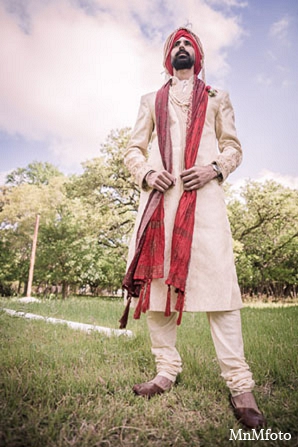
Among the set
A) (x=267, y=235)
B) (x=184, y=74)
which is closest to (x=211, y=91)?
(x=184, y=74)

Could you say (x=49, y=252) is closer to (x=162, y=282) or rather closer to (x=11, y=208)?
(x=11, y=208)

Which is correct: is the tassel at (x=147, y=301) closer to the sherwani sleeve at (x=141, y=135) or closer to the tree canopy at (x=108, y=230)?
the sherwani sleeve at (x=141, y=135)

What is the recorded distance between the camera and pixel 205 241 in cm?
208

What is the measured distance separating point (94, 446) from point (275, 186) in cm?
1633

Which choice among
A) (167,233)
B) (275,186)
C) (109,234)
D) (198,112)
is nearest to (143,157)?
(198,112)

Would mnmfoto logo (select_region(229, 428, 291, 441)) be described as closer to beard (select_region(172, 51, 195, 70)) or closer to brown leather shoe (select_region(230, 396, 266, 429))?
brown leather shoe (select_region(230, 396, 266, 429))

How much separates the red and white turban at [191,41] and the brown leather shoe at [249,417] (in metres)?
2.29

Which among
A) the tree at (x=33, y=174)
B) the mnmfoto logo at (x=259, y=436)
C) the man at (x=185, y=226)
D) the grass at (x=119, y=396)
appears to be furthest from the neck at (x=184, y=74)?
the tree at (x=33, y=174)

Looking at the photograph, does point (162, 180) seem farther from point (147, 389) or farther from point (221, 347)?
point (147, 389)

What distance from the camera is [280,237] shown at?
56.9 ft

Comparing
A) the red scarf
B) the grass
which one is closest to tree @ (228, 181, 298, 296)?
the grass

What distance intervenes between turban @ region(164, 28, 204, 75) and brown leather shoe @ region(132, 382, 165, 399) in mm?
2247

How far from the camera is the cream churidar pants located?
1.87 metres

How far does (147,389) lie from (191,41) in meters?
2.41
